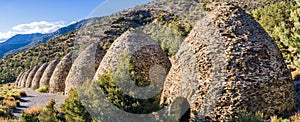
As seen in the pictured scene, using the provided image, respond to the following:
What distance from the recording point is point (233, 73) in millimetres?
8352

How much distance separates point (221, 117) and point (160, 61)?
512 cm

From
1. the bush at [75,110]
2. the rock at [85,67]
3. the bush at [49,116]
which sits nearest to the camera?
A: the bush at [75,110]

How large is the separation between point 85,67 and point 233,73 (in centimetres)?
1175

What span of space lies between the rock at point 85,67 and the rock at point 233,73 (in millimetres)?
9827

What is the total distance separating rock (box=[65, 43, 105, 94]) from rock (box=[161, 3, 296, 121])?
983 centimetres

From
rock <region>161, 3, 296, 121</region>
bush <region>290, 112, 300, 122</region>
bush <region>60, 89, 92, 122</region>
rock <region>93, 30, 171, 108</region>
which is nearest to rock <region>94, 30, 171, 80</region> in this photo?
rock <region>93, 30, 171, 108</region>

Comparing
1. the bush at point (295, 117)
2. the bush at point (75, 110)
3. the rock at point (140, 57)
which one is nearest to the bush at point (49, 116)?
the bush at point (75, 110)

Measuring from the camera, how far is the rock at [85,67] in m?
18.2

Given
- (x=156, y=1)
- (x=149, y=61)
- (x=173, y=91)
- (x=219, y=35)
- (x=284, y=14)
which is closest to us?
(x=219, y=35)

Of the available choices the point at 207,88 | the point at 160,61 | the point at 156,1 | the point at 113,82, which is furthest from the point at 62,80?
the point at 156,1

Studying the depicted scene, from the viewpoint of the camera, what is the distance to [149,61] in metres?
12.7

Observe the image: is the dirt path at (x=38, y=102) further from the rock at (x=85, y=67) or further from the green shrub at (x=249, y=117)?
the green shrub at (x=249, y=117)

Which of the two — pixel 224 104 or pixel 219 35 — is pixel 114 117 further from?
pixel 219 35

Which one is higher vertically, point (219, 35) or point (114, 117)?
point (219, 35)
